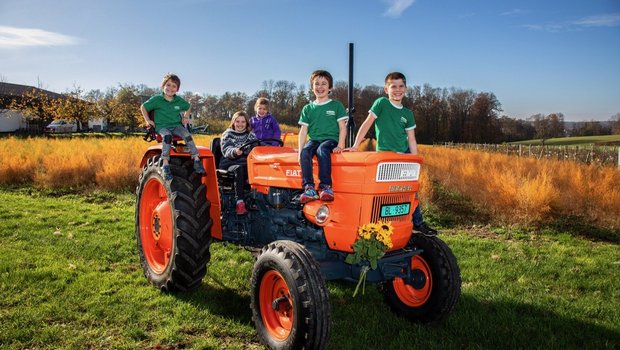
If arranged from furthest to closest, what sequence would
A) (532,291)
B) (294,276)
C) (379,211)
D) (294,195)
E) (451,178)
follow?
(451,178), (532,291), (294,195), (379,211), (294,276)

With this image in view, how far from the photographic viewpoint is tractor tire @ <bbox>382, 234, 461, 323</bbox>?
3.37m

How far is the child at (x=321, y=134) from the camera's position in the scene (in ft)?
10.2

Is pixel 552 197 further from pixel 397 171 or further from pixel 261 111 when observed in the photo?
pixel 397 171

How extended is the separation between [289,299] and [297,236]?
2.20 ft

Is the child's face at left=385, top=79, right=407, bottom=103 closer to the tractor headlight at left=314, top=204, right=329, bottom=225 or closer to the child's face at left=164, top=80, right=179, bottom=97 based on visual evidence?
the tractor headlight at left=314, top=204, right=329, bottom=225

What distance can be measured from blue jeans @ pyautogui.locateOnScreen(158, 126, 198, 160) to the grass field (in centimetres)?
Result: 126

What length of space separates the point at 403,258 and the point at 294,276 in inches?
39.3

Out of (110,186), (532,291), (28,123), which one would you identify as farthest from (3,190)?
(28,123)

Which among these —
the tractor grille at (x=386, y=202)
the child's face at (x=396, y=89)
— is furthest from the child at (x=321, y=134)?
the child's face at (x=396, y=89)

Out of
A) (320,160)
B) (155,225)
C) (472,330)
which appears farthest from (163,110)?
(472,330)

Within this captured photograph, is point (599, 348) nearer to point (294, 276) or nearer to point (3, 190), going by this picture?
point (294, 276)

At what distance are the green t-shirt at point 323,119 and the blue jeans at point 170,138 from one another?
127 cm

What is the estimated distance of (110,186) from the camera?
10.4m

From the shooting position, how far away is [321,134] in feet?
10.8
